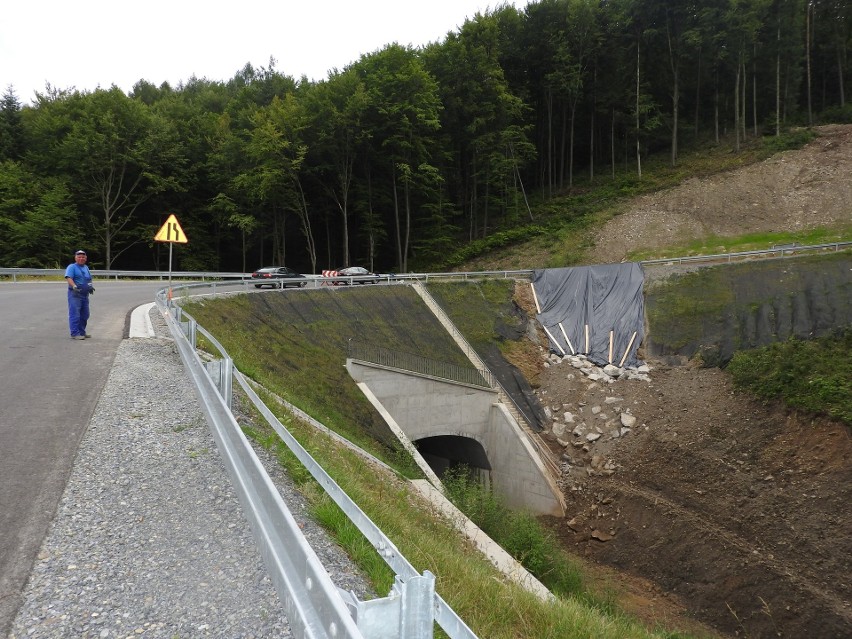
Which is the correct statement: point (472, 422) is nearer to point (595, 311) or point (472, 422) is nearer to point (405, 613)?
point (595, 311)

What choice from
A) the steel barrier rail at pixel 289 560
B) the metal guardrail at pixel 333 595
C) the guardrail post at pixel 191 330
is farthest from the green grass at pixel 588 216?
the metal guardrail at pixel 333 595

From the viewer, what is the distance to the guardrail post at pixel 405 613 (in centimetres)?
217

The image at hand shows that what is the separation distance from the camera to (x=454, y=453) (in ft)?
80.0

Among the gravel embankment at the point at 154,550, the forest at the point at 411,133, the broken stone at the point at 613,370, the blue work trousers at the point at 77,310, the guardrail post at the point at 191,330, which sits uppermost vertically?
the forest at the point at 411,133

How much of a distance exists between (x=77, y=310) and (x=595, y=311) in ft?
74.9

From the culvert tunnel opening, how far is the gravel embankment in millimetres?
17170

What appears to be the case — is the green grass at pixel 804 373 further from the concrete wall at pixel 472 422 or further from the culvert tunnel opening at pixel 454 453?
the culvert tunnel opening at pixel 454 453

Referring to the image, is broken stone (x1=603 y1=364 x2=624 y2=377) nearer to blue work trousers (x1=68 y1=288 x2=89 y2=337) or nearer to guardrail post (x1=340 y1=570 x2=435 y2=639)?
blue work trousers (x1=68 y1=288 x2=89 y2=337)

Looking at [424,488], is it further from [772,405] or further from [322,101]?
[322,101]

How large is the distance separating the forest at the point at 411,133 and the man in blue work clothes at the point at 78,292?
31187 millimetres

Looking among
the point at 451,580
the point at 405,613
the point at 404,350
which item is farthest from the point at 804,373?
the point at 405,613

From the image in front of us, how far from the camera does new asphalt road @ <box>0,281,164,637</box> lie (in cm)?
356

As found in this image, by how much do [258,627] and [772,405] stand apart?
1933cm

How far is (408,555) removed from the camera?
17.6ft
